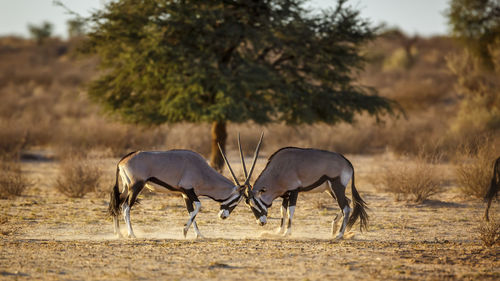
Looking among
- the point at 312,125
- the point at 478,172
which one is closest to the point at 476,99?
the point at 312,125

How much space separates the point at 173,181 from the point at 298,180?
1925 millimetres

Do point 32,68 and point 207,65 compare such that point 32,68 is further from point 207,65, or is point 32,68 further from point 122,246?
point 122,246

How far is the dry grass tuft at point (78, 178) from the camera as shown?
13086mm

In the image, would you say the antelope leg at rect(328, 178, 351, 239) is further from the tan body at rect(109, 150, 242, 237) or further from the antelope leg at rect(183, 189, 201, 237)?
the antelope leg at rect(183, 189, 201, 237)

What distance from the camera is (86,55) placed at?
16.6 metres

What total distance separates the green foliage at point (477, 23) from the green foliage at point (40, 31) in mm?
50657

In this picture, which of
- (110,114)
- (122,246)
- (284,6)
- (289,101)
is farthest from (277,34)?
(122,246)

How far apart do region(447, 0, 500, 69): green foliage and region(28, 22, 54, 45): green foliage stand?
50.7m

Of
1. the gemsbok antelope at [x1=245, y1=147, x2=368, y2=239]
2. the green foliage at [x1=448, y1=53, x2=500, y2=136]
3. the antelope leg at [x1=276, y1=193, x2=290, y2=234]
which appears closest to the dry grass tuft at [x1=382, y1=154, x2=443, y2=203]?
the gemsbok antelope at [x1=245, y1=147, x2=368, y2=239]

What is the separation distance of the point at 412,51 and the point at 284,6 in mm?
46848

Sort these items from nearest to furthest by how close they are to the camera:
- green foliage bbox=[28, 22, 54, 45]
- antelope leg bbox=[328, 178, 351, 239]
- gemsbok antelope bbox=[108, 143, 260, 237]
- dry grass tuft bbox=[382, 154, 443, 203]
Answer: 1. gemsbok antelope bbox=[108, 143, 260, 237]
2. antelope leg bbox=[328, 178, 351, 239]
3. dry grass tuft bbox=[382, 154, 443, 203]
4. green foliage bbox=[28, 22, 54, 45]

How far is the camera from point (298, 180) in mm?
8938

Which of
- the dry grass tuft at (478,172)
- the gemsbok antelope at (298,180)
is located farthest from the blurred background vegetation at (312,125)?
the gemsbok antelope at (298,180)

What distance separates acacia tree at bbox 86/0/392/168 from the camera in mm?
14242
